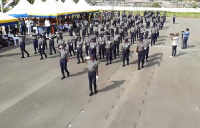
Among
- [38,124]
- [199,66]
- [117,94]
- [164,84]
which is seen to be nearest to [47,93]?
[38,124]

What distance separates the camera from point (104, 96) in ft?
31.3

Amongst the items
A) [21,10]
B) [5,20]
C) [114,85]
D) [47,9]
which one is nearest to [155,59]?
[114,85]

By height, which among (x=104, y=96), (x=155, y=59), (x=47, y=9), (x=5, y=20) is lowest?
(x=104, y=96)

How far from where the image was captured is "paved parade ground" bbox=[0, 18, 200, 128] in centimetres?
767

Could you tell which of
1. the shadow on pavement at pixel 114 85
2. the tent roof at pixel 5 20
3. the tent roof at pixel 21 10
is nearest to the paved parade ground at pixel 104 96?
the shadow on pavement at pixel 114 85

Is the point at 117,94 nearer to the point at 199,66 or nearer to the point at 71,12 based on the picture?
the point at 199,66

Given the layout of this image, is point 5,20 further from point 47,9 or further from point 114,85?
point 114,85

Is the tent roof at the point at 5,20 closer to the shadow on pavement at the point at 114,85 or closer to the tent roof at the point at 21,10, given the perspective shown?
the tent roof at the point at 21,10

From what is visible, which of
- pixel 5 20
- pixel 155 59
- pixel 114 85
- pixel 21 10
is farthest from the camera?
pixel 21 10

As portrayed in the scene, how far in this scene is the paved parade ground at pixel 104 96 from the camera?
767cm

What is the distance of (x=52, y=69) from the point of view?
1327 centimetres

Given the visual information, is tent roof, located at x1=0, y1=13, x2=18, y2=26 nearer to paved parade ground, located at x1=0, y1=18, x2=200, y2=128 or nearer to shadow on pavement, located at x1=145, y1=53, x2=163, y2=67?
paved parade ground, located at x1=0, y1=18, x2=200, y2=128

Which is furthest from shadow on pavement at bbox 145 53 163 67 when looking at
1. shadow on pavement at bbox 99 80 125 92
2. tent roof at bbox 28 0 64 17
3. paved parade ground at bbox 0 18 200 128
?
tent roof at bbox 28 0 64 17

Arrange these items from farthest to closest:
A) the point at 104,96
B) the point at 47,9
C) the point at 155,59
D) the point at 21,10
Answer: the point at 21,10
the point at 47,9
the point at 155,59
the point at 104,96
